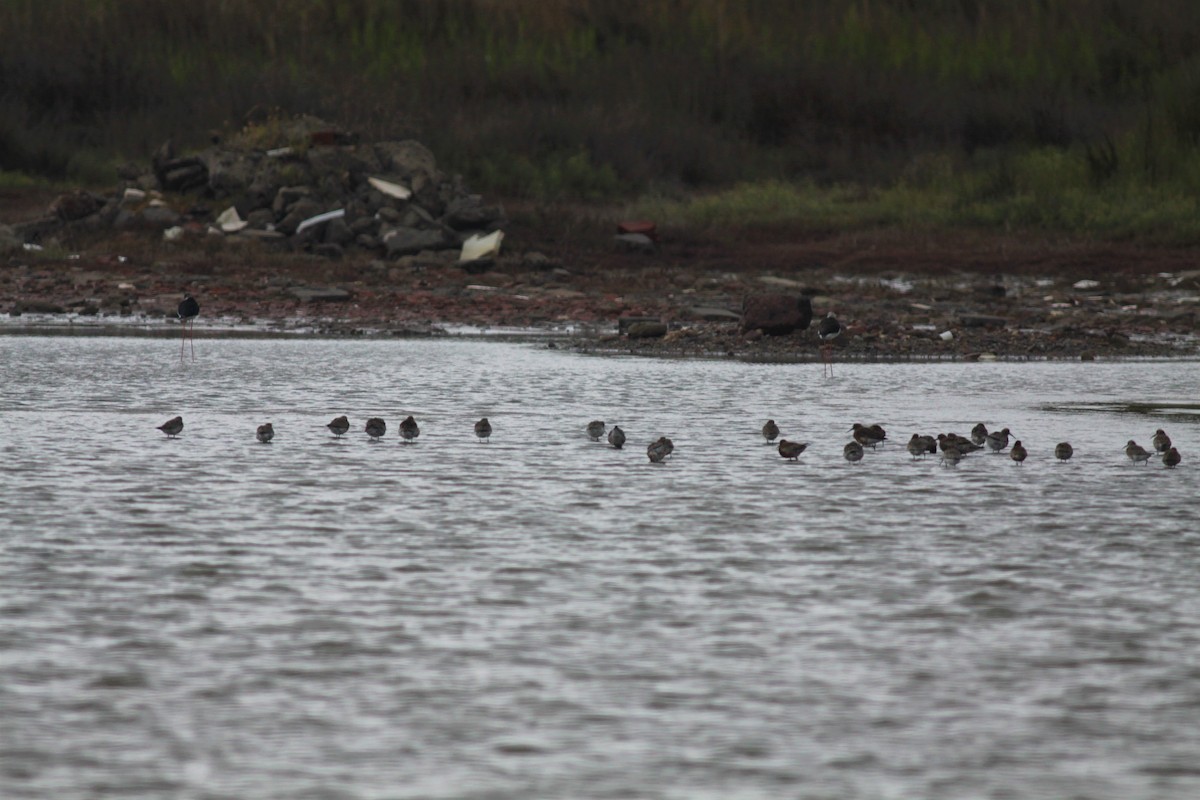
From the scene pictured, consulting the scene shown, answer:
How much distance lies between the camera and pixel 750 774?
4773 mm

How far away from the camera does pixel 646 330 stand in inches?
863

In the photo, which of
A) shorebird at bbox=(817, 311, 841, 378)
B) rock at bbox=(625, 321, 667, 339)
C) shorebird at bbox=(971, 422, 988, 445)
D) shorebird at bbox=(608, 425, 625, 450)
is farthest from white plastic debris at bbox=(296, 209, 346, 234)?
shorebird at bbox=(971, 422, 988, 445)

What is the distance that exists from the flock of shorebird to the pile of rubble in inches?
695

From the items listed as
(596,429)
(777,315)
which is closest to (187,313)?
(777,315)

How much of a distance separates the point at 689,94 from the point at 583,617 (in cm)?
3681

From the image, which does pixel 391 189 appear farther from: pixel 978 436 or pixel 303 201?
pixel 978 436

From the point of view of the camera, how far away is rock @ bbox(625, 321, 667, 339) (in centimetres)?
2194

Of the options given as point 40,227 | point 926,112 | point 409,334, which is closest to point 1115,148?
point 926,112

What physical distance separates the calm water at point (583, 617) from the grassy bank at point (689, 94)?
81.9ft

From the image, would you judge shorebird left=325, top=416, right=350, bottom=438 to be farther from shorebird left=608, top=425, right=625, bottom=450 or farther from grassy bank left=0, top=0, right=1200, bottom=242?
grassy bank left=0, top=0, right=1200, bottom=242

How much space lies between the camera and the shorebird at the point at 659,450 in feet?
35.9

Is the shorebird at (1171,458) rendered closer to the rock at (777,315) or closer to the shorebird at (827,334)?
the shorebird at (827,334)

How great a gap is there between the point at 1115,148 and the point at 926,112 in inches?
242

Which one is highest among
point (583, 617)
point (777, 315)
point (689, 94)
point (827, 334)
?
point (689, 94)
